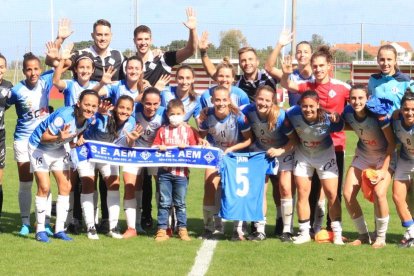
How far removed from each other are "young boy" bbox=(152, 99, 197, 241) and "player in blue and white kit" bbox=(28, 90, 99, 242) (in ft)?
2.75

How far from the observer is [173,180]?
8188 mm

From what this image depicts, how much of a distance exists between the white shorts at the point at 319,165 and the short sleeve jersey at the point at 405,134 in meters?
0.72

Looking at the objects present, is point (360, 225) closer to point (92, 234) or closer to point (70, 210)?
point (92, 234)

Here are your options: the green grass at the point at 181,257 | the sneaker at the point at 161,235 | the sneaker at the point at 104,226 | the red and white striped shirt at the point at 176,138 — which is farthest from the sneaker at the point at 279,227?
the sneaker at the point at 104,226

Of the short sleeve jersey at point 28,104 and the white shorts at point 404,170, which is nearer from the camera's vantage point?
the white shorts at point 404,170

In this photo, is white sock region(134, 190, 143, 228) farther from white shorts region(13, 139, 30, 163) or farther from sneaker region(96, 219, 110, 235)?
white shorts region(13, 139, 30, 163)

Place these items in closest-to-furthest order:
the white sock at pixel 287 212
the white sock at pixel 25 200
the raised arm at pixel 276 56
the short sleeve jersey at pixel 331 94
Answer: the short sleeve jersey at pixel 331 94 → the white sock at pixel 287 212 → the raised arm at pixel 276 56 → the white sock at pixel 25 200

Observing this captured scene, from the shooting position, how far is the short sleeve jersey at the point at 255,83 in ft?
28.1

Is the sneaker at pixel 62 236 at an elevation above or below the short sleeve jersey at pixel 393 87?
below

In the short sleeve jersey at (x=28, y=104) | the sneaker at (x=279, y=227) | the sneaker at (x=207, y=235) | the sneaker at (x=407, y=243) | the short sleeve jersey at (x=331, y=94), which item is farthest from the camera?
the sneaker at (x=279, y=227)

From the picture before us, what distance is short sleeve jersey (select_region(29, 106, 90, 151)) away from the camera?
308 inches

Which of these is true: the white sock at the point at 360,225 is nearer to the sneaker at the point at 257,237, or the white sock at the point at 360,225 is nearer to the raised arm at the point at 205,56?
the sneaker at the point at 257,237

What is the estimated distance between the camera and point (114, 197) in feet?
27.1

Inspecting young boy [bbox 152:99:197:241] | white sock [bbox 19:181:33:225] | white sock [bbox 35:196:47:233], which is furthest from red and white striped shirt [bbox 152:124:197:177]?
white sock [bbox 19:181:33:225]
